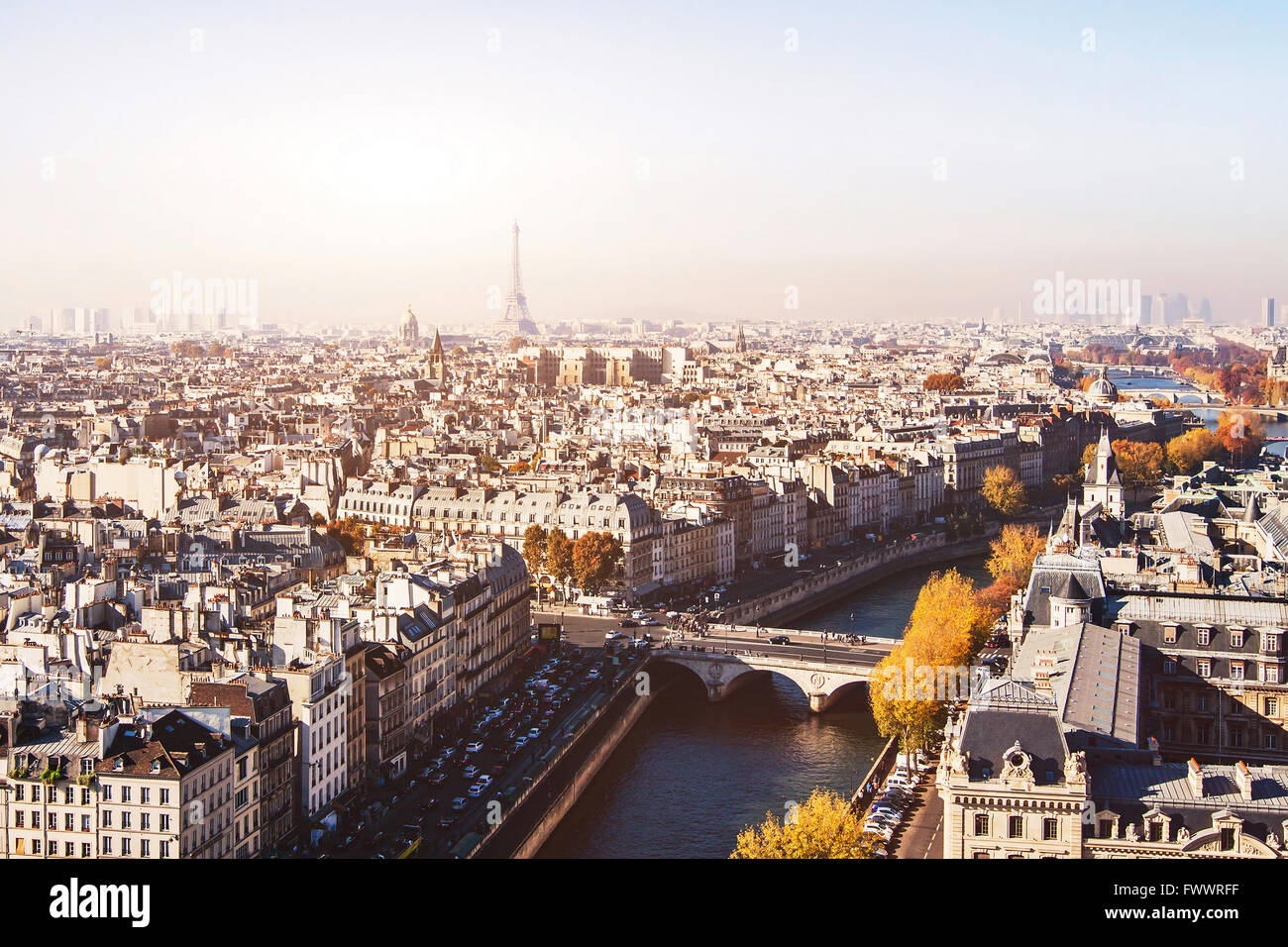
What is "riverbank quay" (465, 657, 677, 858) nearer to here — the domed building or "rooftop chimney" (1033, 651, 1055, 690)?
"rooftop chimney" (1033, 651, 1055, 690)

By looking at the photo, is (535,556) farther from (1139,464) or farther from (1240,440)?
(1240,440)

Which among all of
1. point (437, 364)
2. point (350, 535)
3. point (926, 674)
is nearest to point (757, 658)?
point (926, 674)

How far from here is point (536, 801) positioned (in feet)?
62.2

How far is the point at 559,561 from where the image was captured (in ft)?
106

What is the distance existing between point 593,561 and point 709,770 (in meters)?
10.4

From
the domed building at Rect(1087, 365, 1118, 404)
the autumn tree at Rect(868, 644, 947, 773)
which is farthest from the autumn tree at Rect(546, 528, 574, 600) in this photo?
the domed building at Rect(1087, 365, 1118, 404)

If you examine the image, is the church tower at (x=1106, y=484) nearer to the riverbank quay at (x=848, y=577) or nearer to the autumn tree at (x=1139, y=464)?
the riverbank quay at (x=848, y=577)

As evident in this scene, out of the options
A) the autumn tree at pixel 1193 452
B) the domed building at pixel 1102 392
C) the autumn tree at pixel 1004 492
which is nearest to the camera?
the autumn tree at pixel 1004 492

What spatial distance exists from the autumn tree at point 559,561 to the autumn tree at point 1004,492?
19831mm

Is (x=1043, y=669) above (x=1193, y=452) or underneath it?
underneath

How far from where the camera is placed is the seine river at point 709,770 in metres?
19.0

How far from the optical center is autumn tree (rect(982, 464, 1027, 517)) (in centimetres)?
4825

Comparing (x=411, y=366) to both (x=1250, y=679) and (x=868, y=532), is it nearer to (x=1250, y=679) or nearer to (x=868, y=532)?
(x=868, y=532)

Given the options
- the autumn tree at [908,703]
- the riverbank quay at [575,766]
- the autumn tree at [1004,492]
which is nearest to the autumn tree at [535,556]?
the riverbank quay at [575,766]
